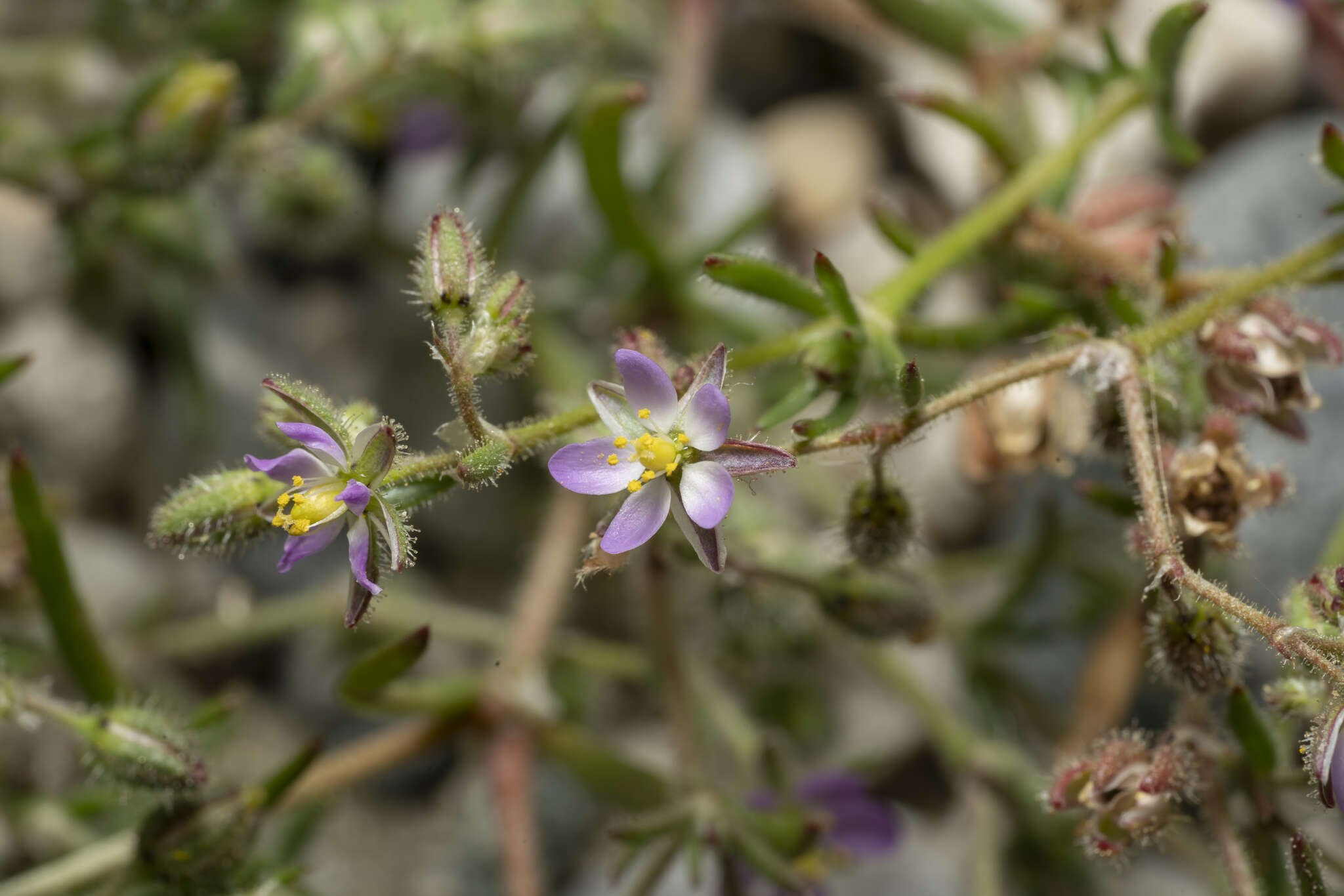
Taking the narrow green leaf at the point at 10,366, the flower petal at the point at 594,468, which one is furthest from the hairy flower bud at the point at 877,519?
the narrow green leaf at the point at 10,366

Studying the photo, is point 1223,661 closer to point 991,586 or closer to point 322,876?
point 991,586

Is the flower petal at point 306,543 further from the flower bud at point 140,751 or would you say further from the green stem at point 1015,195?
the green stem at point 1015,195

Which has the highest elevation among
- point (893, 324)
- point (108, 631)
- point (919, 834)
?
point (893, 324)

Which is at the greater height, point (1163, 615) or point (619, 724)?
point (1163, 615)

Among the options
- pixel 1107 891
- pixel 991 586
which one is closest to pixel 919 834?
pixel 1107 891

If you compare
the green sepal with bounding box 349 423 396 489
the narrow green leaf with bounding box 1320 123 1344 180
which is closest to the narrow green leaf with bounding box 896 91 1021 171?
the narrow green leaf with bounding box 1320 123 1344 180

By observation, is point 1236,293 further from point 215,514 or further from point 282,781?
point 282,781
